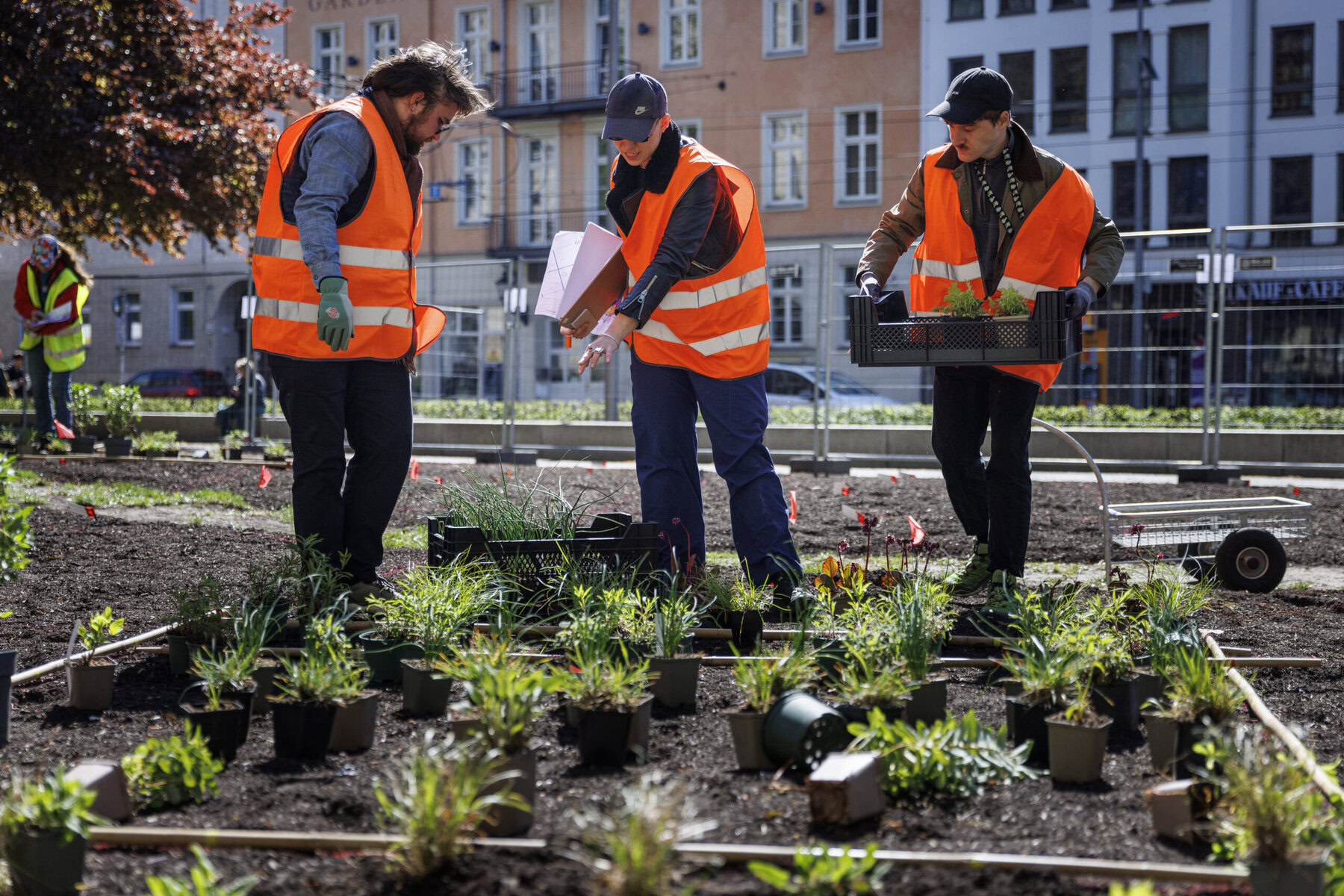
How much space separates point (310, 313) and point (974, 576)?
2.37m

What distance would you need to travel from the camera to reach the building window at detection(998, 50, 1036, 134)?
2964 cm

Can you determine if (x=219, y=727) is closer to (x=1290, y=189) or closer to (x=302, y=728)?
(x=302, y=728)

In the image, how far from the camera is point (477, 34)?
32.8 metres

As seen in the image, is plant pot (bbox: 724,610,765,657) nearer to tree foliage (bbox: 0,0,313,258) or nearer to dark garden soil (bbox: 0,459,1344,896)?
dark garden soil (bbox: 0,459,1344,896)

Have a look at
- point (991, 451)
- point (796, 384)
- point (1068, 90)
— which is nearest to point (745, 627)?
point (991, 451)

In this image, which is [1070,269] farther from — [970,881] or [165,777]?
[165,777]

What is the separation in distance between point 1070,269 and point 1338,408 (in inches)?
323

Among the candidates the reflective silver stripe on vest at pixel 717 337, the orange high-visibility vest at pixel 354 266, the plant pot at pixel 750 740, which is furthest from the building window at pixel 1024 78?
the plant pot at pixel 750 740

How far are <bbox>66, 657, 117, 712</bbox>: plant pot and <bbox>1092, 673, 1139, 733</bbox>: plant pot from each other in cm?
228

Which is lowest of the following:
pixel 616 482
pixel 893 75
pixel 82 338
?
pixel 616 482

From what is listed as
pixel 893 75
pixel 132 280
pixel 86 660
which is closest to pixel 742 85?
pixel 893 75

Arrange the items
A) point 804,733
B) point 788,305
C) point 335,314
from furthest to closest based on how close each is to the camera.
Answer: point 788,305
point 335,314
point 804,733

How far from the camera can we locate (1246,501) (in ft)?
17.4

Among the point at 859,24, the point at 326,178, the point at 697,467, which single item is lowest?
the point at 697,467
